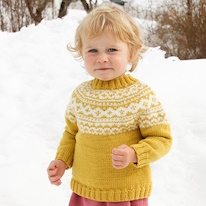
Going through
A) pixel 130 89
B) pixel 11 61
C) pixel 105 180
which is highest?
pixel 130 89

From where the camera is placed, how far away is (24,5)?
27.8ft

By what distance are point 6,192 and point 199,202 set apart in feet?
3.98

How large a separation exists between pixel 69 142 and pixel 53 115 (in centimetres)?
177

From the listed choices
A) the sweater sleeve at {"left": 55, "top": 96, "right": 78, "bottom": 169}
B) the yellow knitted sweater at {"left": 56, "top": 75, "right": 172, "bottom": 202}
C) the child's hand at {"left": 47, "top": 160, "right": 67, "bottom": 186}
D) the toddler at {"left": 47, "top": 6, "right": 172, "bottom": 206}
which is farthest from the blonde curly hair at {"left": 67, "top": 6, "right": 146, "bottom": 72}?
the child's hand at {"left": 47, "top": 160, "right": 67, "bottom": 186}

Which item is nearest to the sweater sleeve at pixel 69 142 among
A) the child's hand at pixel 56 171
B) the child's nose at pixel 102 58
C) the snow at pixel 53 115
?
the child's hand at pixel 56 171

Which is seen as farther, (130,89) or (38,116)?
(38,116)

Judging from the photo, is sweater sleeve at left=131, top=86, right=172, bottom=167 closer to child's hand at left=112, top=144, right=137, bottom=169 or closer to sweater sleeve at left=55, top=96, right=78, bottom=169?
child's hand at left=112, top=144, right=137, bottom=169

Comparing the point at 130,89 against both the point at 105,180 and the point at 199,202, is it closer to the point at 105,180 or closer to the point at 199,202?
the point at 105,180

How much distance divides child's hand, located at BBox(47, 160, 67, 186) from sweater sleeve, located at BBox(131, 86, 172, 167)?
370 mm

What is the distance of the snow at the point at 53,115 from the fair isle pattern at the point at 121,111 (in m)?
1.06

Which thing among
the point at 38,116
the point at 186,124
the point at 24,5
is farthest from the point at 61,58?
the point at 24,5

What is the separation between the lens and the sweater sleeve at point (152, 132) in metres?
1.22

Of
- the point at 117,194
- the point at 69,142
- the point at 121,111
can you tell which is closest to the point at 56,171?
the point at 69,142

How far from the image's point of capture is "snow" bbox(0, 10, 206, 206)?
7.60 feet
